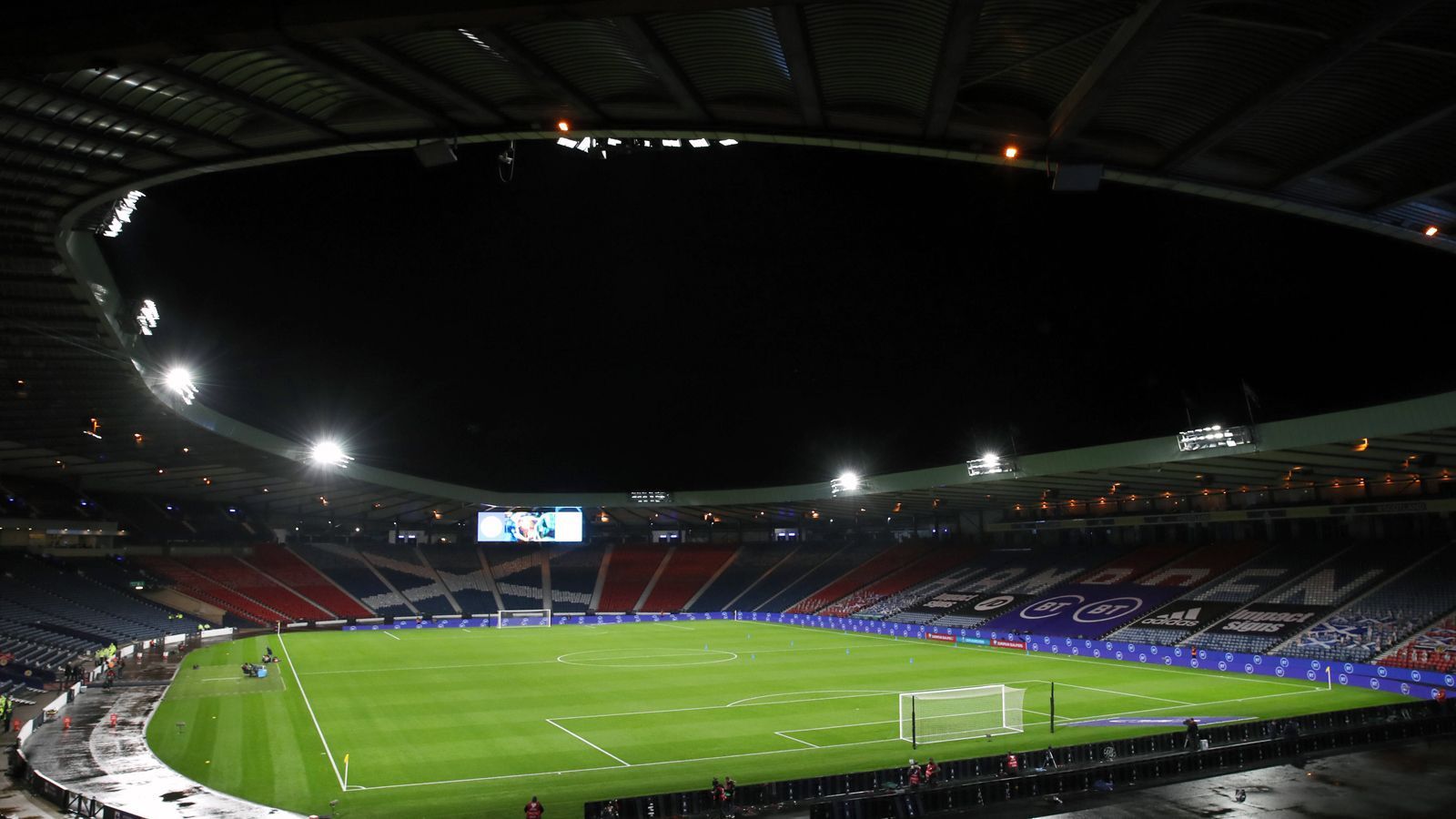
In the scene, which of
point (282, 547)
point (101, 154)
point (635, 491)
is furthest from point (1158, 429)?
point (282, 547)

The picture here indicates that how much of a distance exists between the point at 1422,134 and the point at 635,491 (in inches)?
2877

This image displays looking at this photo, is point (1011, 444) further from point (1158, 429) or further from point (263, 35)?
point (263, 35)

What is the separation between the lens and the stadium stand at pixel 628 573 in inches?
3385

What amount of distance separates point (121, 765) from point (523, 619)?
2228 inches

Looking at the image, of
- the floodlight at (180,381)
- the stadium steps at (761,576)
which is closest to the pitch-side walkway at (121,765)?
the floodlight at (180,381)

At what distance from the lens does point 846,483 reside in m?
62.5

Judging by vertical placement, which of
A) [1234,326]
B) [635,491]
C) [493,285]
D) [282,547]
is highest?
[493,285]

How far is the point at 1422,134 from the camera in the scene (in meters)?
8.86

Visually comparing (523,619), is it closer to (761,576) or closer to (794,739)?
(761,576)

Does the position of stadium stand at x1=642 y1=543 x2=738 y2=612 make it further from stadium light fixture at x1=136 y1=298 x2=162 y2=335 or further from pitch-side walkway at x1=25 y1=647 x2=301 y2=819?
stadium light fixture at x1=136 y1=298 x2=162 y2=335

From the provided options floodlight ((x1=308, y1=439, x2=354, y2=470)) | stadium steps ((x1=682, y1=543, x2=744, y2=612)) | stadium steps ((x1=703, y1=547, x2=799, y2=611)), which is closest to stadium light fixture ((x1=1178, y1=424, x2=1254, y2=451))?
floodlight ((x1=308, y1=439, x2=354, y2=470))

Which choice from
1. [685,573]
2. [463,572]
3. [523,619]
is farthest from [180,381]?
[685,573]

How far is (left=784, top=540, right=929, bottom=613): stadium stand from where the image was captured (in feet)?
256

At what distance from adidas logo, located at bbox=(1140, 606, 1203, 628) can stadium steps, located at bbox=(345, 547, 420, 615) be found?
200 feet
